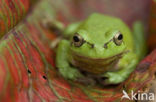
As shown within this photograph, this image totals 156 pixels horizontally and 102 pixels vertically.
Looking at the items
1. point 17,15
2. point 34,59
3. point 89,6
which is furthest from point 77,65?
point 89,6

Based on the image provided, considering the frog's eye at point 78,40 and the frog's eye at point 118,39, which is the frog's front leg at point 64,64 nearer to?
the frog's eye at point 78,40

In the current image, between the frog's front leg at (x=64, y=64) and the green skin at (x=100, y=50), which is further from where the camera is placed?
the frog's front leg at (x=64, y=64)

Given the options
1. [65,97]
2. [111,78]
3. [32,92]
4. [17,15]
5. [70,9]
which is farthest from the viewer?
[70,9]

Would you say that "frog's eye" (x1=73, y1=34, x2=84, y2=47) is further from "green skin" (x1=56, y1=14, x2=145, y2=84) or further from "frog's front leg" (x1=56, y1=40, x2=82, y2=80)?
"frog's front leg" (x1=56, y1=40, x2=82, y2=80)

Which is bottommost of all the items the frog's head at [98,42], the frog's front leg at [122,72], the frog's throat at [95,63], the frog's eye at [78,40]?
the frog's front leg at [122,72]

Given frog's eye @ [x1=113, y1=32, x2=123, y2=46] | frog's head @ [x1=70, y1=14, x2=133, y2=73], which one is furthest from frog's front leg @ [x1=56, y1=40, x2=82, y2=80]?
frog's eye @ [x1=113, y1=32, x2=123, y2=46]

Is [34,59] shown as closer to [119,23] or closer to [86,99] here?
[86,99]

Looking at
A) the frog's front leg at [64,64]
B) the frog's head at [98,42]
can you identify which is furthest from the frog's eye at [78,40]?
the frog's front leg at [64,64]
